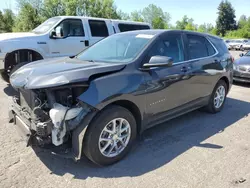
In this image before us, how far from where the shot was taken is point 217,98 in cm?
536

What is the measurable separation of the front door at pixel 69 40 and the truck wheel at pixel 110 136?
16.9 ft

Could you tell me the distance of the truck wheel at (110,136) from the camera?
9.71ft

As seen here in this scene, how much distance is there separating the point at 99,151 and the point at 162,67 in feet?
5.13

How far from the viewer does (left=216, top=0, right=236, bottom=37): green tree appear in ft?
241

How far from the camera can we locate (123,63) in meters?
3.40

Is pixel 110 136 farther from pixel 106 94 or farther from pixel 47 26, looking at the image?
pixel 47 26

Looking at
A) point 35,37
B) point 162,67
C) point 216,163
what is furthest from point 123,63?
point 35,37

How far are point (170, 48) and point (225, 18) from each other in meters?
78.3

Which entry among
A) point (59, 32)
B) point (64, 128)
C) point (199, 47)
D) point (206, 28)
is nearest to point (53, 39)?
point (59, 32)

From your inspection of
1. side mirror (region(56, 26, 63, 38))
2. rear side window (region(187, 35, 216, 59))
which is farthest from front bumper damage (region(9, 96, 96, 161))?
side mirror (region(56, 26, 63, 38))

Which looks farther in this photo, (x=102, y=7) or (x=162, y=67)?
(x=102, y=7)

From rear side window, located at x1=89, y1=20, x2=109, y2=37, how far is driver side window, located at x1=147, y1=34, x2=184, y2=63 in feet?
16.4

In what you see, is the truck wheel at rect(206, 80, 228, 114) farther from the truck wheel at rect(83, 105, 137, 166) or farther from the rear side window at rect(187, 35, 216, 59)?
the truck wheel at rect(83, 105, 137, 166)

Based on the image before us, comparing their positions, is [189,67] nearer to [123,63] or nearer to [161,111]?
[161,111]
